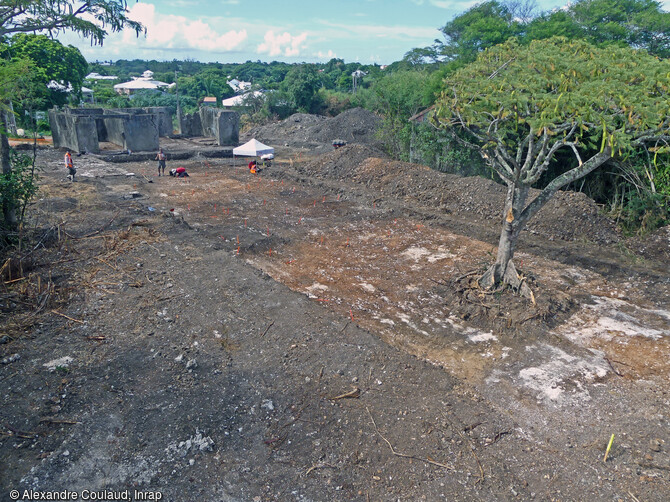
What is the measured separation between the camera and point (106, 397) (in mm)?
5762

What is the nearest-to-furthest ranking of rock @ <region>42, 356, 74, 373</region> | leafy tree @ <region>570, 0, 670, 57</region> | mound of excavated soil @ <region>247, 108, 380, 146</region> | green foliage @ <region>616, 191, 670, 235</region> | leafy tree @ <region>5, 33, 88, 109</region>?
rock @ <region>42, 356, 74, 373</region> → green foliage @ <region>616, 191, 670, 235</region> → leafy tree @ <region>570, 0, 670, 57</region> → leafy tree @ <region>5, 33, 88, 109</region> → mound of excavated soil @ <region>247, 108, 380, 146</region>

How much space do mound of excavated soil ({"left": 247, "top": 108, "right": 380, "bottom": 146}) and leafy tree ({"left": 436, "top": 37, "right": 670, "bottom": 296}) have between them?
20368 mm

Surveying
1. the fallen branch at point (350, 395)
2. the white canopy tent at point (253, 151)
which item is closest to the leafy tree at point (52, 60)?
the white canopy tent at point (253, 151)

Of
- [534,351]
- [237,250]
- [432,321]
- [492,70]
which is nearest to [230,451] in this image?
[432,321]

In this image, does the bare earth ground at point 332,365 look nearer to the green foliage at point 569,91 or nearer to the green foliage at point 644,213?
the green foliage at point 644,213

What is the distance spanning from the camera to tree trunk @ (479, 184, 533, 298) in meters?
8.42

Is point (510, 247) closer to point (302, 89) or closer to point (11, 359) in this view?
point (11, 359)

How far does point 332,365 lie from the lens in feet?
21.4

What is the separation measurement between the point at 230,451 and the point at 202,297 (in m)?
3.85

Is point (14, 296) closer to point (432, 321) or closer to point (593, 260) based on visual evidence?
point (432, 321)

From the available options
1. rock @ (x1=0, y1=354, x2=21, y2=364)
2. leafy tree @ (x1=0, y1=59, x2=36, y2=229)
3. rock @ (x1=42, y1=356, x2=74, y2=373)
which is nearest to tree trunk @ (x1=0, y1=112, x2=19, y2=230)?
leafy tree @ (x1=0, y1=59, x2=36, y2=229)

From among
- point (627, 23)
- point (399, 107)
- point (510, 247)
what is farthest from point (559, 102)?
point (627, 23)

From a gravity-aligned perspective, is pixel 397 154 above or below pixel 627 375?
above

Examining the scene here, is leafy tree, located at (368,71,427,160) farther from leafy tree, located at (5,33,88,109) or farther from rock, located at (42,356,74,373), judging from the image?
leafy tree, located at (5,33,88,109)
